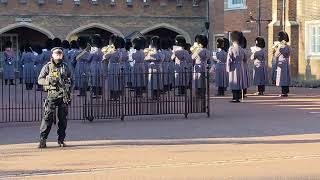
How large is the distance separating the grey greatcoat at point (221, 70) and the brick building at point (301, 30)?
8.41 metres

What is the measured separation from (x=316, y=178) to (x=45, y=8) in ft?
118

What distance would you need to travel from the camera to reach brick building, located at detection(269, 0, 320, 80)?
29.9m

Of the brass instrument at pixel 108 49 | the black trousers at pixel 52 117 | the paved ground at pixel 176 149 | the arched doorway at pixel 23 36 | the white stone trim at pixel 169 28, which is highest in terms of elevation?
the white stone trim at pixel 169 28

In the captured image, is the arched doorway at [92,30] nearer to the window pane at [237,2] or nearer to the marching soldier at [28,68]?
the window pane at [237,2]

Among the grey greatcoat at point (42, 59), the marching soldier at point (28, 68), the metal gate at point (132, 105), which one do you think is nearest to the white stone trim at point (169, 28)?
the marching soldier at point (28, 68)

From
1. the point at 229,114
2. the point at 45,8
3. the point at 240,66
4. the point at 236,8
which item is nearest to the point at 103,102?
the point at 229,114

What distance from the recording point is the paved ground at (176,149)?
9305 millimetres

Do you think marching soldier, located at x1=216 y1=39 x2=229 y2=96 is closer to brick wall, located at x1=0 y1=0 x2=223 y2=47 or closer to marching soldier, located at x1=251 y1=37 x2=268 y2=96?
marching soldier, located at x1=251 y1=37 x2=268 y2=96

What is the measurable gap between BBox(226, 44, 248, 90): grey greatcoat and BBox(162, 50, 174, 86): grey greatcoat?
6.37ft

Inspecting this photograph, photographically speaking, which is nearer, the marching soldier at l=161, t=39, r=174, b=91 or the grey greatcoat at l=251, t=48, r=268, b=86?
the marching soldier at l=161, t=39, r=174, b=91

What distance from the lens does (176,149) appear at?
449 inches

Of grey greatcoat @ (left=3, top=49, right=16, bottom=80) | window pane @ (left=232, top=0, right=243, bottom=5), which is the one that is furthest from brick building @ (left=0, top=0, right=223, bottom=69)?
grey greatcoat @ (left=3, top=49, right=16, bottom=80)

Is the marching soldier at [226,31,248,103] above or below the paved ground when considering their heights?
above

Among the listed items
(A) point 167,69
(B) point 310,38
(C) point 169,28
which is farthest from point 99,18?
(A) point 167,69
